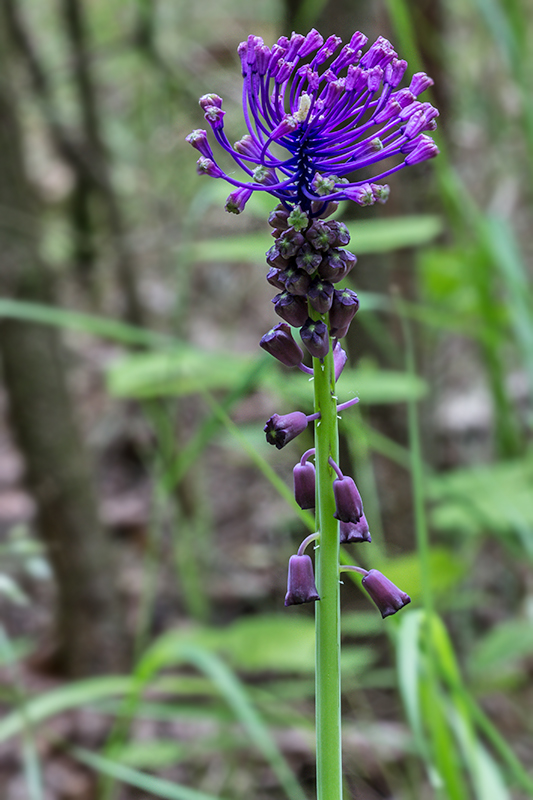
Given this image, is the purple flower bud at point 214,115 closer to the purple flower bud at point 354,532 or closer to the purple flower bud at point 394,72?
the purple flower bud at point 394,72

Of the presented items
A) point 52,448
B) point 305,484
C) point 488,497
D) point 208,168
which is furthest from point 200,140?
point 52,448

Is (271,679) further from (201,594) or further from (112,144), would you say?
(112,144)

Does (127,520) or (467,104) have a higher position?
Answer: (467,104)

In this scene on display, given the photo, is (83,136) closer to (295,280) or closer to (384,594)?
(295,280)

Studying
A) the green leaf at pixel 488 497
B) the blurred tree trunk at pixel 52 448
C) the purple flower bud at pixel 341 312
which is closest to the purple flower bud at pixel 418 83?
the purple flower bud at pixel 341 312

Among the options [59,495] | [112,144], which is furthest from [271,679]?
[112,144]
